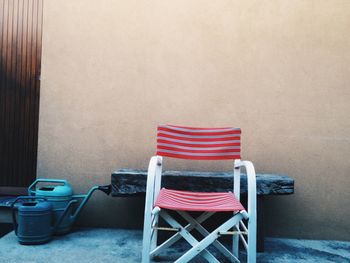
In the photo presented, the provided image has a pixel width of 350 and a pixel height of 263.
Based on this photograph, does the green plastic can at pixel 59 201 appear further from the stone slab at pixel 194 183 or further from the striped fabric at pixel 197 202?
the striped fabric at pixel 197 202

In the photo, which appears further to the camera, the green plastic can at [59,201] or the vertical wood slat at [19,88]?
the vertical wood slat at [19,88]

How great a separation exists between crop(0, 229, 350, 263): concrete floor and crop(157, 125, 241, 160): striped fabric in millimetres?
854

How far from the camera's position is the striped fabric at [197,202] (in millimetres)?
1653

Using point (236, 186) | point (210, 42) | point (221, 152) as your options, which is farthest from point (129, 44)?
Answer: point (236, 186)

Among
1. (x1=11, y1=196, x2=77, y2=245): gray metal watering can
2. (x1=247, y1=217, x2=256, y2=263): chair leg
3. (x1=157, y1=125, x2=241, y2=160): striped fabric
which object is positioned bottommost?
(x1=11, y1=196, x2=77, y2=245): gray metal watering can

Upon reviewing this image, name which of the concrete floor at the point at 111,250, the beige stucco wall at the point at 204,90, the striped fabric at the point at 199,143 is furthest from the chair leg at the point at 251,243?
the beige stucco wall at the point at 204,90

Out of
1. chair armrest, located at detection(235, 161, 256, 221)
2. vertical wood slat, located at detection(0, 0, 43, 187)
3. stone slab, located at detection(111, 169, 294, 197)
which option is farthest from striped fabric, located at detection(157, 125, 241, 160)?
vertical wood slat, located at detection(0, 0, 43, 187)

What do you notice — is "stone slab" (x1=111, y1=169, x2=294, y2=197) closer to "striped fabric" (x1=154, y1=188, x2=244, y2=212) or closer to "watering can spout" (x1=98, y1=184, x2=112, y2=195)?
"watering can spout" (x1=98, y1=184, x2=112, y2=195)

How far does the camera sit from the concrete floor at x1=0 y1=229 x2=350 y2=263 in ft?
7.28

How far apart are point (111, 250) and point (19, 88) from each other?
2045 millimetres

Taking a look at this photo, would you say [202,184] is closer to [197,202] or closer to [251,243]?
[197,202]

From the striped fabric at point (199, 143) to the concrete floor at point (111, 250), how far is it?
33.6 inches

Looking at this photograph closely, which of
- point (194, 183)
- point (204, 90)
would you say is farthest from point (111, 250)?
point (204, 90)

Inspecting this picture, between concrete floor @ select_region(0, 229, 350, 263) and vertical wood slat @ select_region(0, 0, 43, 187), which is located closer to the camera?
concrete floor @ select_region(0, 229, 350, 263)
